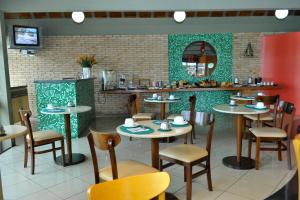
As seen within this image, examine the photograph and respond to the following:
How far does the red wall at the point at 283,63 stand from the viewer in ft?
22.7

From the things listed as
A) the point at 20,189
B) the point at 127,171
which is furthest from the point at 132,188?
the point at 20,189

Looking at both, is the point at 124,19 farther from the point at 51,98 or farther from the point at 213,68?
the point at 51,98

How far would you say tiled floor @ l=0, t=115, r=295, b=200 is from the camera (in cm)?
307

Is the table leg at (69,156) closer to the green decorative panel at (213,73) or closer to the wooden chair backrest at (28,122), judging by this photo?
the wooden chair backrest at (28,122)

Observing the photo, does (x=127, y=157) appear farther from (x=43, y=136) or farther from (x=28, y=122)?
(x=28, y=122)

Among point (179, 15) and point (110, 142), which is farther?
point (179, 15)

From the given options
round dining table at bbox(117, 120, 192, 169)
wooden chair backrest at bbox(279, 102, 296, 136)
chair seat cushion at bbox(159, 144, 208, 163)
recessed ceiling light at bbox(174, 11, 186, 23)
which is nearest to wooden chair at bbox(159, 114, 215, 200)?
chair seat cushion at bbox(159, 144, 208, 163)

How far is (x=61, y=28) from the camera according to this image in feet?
24.8

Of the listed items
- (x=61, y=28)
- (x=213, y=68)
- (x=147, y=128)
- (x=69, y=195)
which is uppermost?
(x=61, y=28)

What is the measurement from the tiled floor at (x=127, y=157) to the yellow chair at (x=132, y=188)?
5.91ft

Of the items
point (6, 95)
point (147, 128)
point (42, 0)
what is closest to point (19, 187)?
point (147, 128)

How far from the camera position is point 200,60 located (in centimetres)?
810

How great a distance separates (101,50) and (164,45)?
6.12 feet

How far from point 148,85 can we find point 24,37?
3.51 meters
